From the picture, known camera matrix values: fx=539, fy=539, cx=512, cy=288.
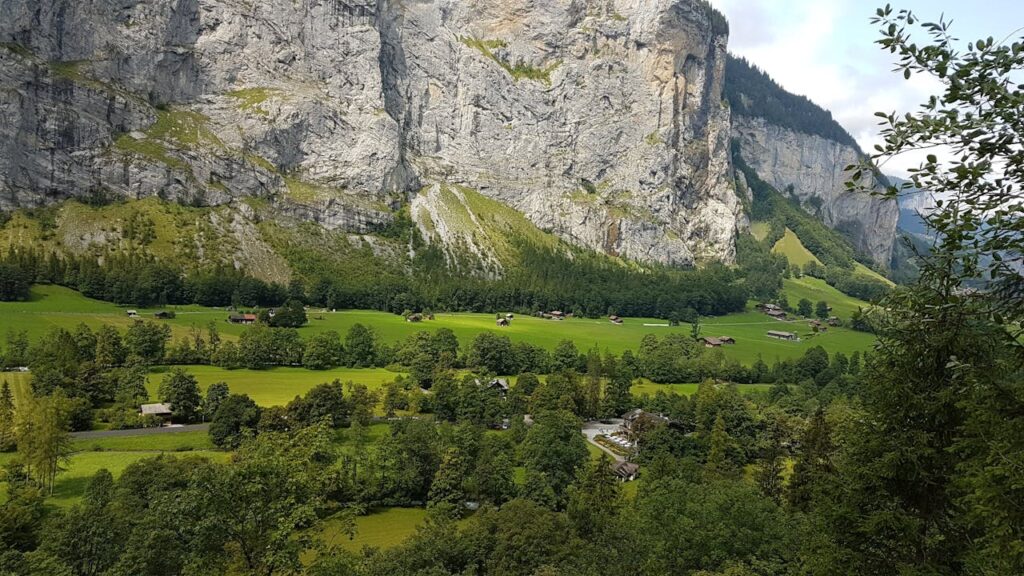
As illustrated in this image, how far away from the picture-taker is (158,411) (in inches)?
1870

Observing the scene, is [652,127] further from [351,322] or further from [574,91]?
[351,322]

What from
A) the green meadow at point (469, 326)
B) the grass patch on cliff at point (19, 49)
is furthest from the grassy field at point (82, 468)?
the grass patch on cliff at point (19, 49)

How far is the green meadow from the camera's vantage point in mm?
72875

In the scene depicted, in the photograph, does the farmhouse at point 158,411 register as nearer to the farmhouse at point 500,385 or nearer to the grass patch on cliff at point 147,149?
the farmhouse at point 500,385

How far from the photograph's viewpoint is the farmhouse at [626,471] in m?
44.6

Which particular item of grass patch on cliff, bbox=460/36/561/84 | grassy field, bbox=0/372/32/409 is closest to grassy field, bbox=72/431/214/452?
grassy field, bbox=0/372/32/409

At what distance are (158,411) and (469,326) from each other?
179ft

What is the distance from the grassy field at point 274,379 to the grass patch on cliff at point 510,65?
5793 inches

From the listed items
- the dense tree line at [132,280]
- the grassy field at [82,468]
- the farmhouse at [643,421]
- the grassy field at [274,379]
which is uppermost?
the dense tree line at [132,280]

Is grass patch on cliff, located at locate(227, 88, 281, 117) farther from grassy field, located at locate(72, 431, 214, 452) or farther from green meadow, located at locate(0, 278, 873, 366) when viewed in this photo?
grassy field, located at locate(72, 431, 214, 452)

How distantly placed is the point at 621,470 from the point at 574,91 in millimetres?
168292

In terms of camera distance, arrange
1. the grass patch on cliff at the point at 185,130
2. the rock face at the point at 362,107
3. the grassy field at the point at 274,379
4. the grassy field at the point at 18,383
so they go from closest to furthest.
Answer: the grassy field at the point at 18,383 < the grassy field at the point at 274,379 < the rock face at the point at 362,107 < the grass patch on cliff at the point at 185,130

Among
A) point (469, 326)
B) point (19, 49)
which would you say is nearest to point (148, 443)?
point (469, 326)

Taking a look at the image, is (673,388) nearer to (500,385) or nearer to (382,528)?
(500,385)
